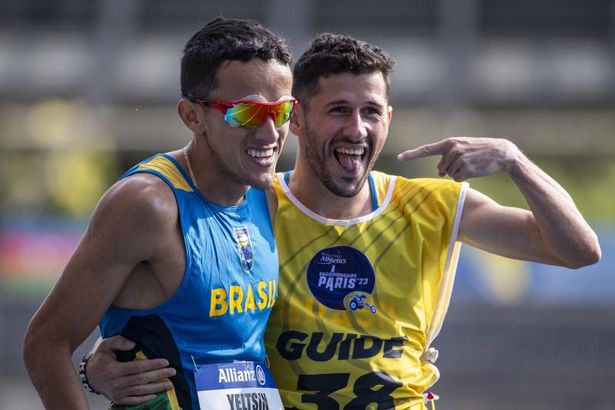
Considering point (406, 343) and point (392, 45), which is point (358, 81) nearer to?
point (406, 343)

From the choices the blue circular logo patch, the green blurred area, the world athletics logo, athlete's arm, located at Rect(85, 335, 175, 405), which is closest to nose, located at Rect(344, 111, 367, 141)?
the blue circular logo patch

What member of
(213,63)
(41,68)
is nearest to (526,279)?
(213,63)

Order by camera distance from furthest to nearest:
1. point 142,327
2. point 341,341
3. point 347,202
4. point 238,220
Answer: point 347,202 → point 341,341 → point 238,220 → point 142,327

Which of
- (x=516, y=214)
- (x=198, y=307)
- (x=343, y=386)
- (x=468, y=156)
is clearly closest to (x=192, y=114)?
(x=198, y=307)

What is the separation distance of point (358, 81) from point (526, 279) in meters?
9.36

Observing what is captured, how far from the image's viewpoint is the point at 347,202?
4980 mm

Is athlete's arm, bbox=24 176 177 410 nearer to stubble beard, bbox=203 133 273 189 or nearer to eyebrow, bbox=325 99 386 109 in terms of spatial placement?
stubble beard, bbox=203 133 273 189

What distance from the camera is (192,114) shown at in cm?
427

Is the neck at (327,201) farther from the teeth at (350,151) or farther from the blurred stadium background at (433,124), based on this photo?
the blurred stadium background at (433,124)

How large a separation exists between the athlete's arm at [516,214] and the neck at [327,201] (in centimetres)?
44

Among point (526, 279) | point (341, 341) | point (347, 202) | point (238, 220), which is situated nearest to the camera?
point (238, 220)

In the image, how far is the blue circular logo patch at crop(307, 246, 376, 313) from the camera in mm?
4750

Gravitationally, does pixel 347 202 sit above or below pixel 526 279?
above

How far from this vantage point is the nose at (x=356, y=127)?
478 centimetres
